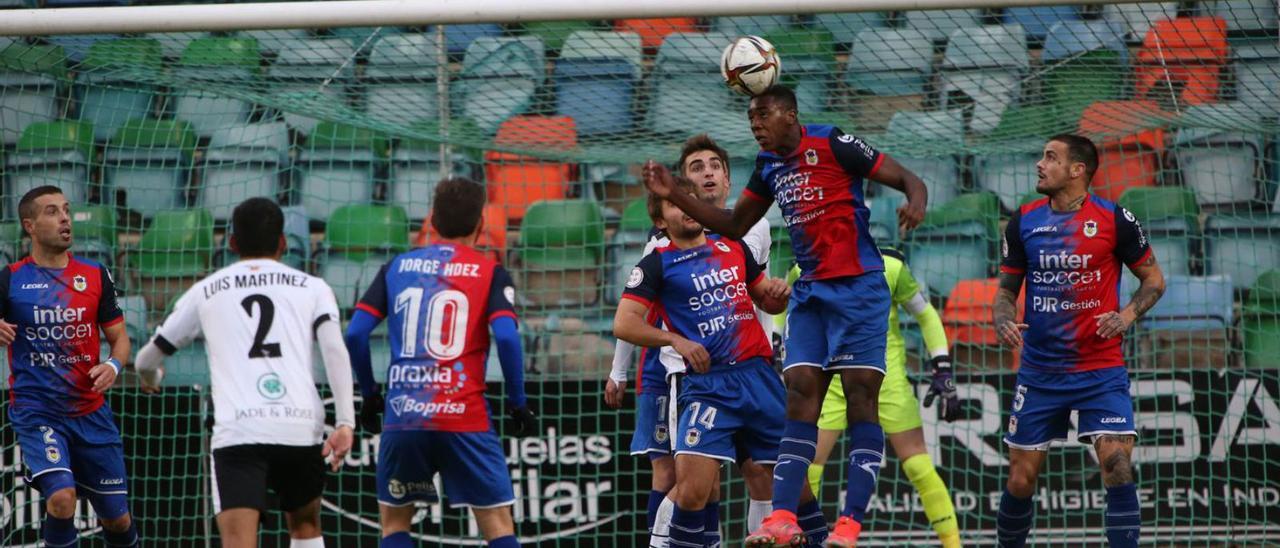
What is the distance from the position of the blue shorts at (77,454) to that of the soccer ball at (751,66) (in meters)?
4.06

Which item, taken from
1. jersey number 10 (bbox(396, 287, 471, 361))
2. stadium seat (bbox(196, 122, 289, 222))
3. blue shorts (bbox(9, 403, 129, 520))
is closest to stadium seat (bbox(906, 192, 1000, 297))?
jersey number 10 (bbox(396, 287, 471, 361))

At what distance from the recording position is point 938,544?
8.98 m

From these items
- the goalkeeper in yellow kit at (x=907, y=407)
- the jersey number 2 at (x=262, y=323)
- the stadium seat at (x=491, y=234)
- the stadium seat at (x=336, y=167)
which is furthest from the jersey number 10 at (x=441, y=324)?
the stadium seat at (x=336, y=167)

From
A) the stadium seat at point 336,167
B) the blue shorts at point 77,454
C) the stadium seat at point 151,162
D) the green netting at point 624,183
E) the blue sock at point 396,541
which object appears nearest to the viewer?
the blue sock at point 396,541

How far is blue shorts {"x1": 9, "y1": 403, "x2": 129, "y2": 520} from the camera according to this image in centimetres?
714

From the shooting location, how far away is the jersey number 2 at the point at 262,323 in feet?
19.5

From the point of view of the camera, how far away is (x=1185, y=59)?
27.3 ft

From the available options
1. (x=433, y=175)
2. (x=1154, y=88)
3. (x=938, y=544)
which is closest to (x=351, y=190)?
(x=433, y=175)

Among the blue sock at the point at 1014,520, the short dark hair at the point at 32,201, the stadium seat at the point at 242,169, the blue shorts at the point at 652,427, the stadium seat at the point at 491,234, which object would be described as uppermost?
the stadium seat at the point at 242,169

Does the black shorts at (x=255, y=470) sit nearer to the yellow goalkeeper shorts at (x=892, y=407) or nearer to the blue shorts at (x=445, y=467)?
the blue shorts at (x=445, y=467)

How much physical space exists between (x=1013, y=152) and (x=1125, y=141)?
1211 millimetres

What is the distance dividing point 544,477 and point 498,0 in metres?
3.18

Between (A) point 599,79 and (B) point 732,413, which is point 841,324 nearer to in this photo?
(B) point 732,413

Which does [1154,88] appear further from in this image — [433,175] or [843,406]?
[433,175]
